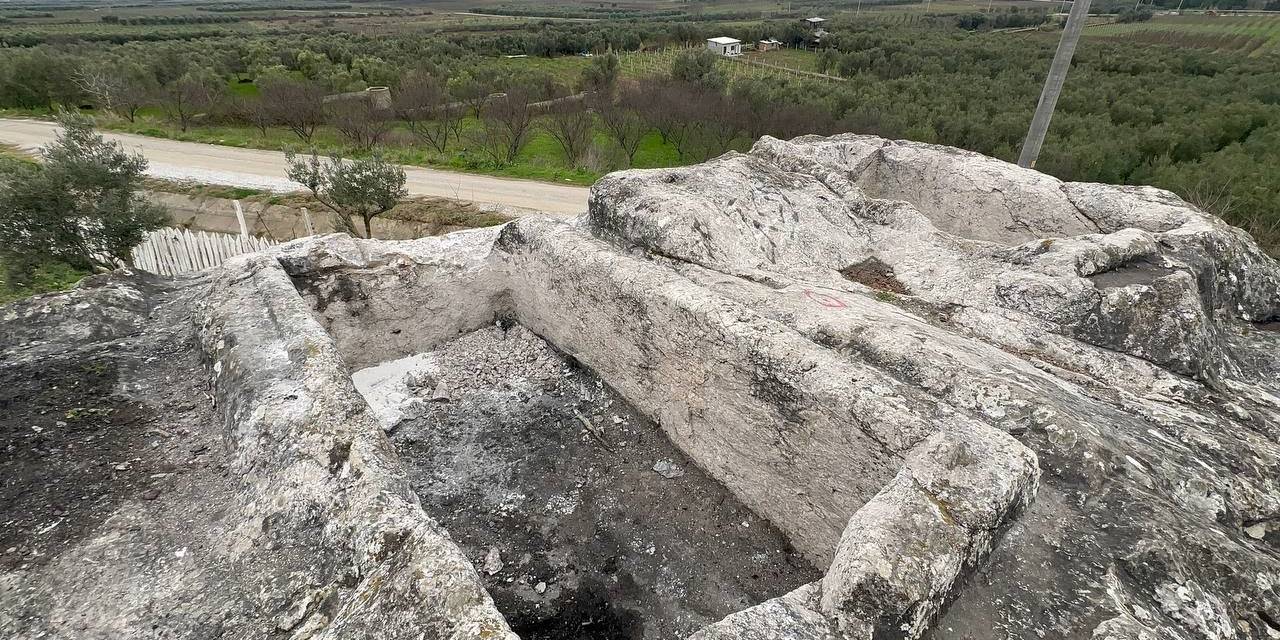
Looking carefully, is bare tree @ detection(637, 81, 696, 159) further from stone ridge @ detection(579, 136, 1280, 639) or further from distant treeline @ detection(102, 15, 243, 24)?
distant treeline @ detection(102, 15, 243, 24)

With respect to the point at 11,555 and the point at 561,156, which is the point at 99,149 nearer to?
the point at 11,555

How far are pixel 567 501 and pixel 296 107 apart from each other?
31.4 m

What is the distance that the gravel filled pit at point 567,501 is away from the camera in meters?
5.77

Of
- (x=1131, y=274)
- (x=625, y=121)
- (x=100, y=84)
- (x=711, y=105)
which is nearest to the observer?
(x=1131, y=274)

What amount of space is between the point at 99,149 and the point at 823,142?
13958 mm

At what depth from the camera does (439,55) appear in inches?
1882

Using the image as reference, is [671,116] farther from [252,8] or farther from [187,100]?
[252,8]

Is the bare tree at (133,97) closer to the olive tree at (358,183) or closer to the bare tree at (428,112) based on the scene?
the bare tree at (428,112)

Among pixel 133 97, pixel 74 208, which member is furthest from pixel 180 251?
pixel 133 97

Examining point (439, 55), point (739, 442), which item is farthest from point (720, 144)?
point (439, 55)

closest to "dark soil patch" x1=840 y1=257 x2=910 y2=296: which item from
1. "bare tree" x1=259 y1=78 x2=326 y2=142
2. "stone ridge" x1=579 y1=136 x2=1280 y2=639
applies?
"stone ridge" x1=579 y1=136 x2=1280 y2=639

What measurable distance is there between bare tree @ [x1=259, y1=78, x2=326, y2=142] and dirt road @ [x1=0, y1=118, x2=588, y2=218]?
4.18 meters

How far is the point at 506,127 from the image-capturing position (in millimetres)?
30312

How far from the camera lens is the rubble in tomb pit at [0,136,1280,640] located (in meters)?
3.93
